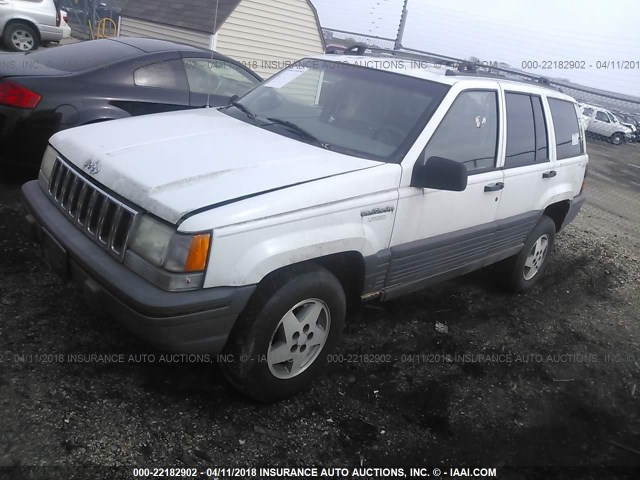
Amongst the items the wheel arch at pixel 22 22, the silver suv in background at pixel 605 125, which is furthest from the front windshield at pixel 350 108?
the silver suv in background at pixel 605 125

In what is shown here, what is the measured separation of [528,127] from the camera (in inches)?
169

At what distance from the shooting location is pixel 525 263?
487cm

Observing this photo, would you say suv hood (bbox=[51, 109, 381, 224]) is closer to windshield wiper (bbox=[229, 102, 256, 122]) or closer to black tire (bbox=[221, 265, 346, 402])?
windshield wiper (bbox=[229, 102, 256, 122])

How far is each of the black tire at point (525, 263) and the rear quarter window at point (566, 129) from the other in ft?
2.08

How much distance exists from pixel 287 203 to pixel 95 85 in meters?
3.13

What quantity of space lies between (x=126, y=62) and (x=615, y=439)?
16.3 feet

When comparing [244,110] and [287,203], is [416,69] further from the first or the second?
[287,203]

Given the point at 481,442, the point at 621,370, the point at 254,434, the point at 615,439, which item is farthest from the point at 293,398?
the point at 621,370

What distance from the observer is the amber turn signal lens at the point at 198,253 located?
7.73 feet

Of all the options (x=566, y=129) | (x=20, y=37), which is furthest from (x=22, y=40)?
(x=566, y=129)

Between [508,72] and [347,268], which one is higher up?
[508,72]

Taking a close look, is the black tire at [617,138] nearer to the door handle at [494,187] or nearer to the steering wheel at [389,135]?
the door handle at [494,187]

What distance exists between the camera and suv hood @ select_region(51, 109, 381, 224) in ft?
8.20

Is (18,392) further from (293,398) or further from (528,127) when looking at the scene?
(528,127)
